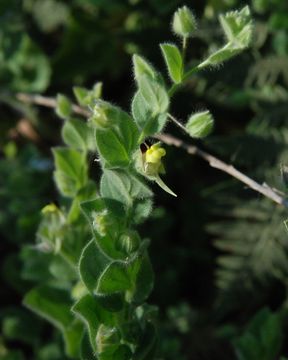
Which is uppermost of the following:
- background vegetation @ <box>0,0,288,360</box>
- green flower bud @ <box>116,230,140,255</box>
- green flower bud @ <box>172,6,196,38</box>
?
green flower bud @ <box>172,6,196,38</box>

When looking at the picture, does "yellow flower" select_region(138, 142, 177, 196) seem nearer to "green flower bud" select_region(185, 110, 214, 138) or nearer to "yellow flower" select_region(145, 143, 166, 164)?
"yellow flower" select_region(145, 143, 166, 164)

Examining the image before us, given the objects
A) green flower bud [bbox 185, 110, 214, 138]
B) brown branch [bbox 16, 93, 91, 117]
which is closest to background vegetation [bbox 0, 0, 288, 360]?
brown branch [bbox 16, 93, 91, 117]

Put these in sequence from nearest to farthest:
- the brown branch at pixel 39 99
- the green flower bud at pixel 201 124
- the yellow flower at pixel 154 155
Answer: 1. the yellow flower at pixel 154 155
2. the green flower bud at pixel 201 124
3. the brown branch at pixel 39 99

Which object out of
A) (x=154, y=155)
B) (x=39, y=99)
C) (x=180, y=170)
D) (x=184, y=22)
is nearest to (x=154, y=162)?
(x=154, y=155)

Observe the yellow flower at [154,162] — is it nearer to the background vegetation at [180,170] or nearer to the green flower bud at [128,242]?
the green flower bud at [128,242]

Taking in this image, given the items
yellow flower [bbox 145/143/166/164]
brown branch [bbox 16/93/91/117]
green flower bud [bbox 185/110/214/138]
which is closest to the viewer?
yellow flower [bbox 145/143/166/164]

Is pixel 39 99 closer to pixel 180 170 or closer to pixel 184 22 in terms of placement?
pixel 180 170

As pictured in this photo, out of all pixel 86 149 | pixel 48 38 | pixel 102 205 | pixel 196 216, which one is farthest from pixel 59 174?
pixel 48 38

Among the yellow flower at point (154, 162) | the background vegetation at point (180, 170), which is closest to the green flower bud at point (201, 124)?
the yellow flower at point (154, 162)
